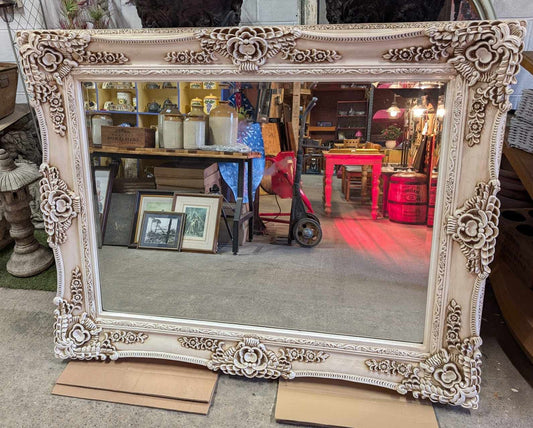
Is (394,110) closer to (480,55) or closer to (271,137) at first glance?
(480,55)

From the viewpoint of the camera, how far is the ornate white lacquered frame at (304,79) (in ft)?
2.68

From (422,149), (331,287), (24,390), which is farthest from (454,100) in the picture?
(24,390)

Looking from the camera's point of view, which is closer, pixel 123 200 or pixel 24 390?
pixel 24 390

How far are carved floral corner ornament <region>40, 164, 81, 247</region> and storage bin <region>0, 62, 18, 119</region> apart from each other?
1.09 meters

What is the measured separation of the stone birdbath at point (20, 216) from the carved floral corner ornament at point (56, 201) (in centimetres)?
65

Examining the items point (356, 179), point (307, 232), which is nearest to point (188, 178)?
point (307, 232)

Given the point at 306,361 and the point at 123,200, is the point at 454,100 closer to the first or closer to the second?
the point at 306,361

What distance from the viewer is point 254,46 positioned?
876 mm

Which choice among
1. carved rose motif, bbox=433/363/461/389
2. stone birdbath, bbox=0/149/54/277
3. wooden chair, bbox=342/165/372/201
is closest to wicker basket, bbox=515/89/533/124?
wooden chair, bbox=342/165/372/201

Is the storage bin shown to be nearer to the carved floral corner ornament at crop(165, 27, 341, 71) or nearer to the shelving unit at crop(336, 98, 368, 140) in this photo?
the carved floral corner ornament at crop(165, 27, 341, 71)

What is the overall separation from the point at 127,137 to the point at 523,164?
127 centimetres

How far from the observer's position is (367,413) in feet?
3.05

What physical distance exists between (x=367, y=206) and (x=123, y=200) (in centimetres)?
76

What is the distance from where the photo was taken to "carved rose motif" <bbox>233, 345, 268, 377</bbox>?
101 cm
